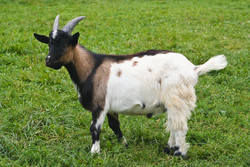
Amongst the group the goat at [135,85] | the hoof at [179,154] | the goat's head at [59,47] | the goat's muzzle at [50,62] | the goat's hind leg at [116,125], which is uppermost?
the goat's head at [59,47]

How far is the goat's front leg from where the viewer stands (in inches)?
154

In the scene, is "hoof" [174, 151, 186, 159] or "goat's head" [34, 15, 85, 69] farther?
"hoof" [174, 151, 186, 159]

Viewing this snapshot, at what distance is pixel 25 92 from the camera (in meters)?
5.29

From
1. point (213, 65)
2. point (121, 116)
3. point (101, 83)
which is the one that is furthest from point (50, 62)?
point (213, 65)

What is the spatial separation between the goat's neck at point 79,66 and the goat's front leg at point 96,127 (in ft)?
1.63

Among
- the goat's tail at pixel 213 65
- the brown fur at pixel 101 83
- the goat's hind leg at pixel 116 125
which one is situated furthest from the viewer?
the goat's hind leg at pixel 116 125

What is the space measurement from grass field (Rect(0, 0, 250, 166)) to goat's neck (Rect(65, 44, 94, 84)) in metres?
0.90

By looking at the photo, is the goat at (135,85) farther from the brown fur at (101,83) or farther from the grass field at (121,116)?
the grass field at (121,116)

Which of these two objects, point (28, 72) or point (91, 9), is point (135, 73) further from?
point (91, 9)

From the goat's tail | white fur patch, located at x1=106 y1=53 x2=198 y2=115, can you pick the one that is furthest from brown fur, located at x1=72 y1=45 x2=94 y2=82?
the goat's tail

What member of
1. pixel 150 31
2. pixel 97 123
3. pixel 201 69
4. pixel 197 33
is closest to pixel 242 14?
pixel 197 33

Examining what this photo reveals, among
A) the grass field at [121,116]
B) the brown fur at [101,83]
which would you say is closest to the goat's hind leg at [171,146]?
the grass field at [121,116]

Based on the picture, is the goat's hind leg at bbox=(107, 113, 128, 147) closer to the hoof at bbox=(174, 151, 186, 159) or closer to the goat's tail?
the hoof at bbox=(174, 151, 186, 159)

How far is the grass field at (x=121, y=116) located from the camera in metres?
3.99
